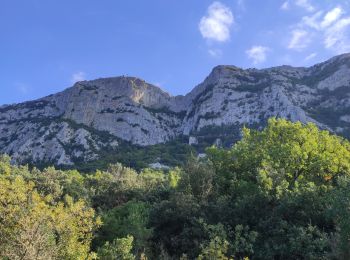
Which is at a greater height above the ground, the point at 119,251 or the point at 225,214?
the point at 225,214

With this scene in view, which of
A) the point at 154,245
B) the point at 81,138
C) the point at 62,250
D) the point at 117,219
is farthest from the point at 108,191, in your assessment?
the point at 81,138

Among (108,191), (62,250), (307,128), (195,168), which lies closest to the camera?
(62,250)

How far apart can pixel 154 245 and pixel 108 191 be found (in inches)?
1048

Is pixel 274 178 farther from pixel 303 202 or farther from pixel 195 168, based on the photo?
pixel 195 168

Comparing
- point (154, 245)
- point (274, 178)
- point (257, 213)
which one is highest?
point (274, 178)

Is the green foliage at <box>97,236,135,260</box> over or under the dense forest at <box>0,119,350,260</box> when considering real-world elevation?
under

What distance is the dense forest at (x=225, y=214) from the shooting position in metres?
23.8

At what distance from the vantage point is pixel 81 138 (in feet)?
650

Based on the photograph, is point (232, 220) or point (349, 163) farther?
point (349, 163)

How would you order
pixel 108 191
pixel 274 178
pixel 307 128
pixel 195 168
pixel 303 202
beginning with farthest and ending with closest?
pixel 108 191
pixel 307 128
pixel 195 168
pixel 274 178
pixel 303 202

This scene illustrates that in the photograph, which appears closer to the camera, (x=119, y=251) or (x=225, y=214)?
(x=119, y=251)

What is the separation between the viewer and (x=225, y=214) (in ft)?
120

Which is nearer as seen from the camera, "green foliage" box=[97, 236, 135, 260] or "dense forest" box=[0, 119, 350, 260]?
"dense forest" box=[0, 119, 350, 260]

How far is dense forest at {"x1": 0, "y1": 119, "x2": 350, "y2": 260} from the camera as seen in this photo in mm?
23766
